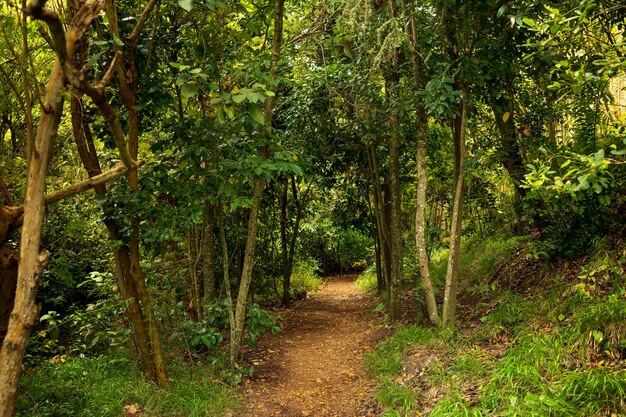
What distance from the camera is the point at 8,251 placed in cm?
341

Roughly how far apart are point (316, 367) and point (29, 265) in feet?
15.5

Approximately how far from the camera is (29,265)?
2225 millimetres

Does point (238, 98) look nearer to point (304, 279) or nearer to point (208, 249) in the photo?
point (208, 249)

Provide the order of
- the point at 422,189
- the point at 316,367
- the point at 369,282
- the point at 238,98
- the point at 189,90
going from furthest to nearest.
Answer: the point at 369,282 < the point at 316,367 < the point at 422,189 < the point at 189,90 < the point at 238,98

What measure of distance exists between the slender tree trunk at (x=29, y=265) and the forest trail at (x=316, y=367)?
9.90ft

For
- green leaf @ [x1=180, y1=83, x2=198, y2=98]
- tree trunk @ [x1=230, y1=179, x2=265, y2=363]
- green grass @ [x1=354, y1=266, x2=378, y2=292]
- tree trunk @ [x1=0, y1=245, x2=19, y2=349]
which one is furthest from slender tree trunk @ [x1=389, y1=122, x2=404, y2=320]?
tree trunk @ [x1=0, y1=245, x2=19, y2=349]

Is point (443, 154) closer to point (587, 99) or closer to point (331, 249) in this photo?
point (587, 99)

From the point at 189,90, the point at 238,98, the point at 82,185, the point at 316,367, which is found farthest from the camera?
the point at 316,367

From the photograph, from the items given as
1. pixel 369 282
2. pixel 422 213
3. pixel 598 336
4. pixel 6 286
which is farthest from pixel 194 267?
pixel 369 282

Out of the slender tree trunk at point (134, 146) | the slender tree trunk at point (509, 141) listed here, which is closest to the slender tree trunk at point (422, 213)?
the slender tree trunk at point (509, 141)

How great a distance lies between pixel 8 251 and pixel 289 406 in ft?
10.5

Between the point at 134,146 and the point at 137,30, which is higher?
the point at 137,30

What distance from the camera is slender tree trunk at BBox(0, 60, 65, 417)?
2.18 meters

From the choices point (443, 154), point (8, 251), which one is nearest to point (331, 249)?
point (443, 154)
